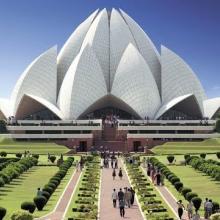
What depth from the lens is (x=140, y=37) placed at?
5653cm

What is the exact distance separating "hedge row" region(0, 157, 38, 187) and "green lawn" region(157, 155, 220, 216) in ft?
21.7

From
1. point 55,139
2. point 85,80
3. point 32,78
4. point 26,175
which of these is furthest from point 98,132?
point 26,175

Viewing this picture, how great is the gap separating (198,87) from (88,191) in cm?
3652

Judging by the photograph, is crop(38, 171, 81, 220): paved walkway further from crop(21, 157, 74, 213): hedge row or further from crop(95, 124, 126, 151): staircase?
crop(95, 124, 126, 151): staircase

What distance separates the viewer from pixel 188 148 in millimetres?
38844

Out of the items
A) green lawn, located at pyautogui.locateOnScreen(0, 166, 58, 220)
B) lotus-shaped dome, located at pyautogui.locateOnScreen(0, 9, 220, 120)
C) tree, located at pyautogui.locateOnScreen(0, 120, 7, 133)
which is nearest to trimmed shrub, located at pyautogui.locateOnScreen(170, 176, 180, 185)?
green lawn, located at pyautogui.locateOnScreen(0, 166, 58, 220)

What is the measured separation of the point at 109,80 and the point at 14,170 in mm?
30921

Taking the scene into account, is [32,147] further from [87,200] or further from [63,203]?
[87,200]

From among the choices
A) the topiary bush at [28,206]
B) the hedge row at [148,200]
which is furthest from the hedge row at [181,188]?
the topiary bush at [28,206]

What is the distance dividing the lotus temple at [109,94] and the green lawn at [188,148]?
322 cm

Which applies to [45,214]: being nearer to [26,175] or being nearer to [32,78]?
[26,175]

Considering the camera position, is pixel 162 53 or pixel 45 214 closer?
pixel 45 214

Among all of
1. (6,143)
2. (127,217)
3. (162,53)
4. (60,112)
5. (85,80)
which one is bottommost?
(127,217)

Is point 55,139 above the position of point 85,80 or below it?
below
